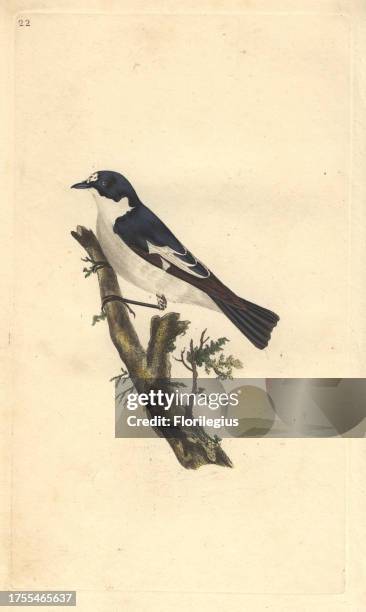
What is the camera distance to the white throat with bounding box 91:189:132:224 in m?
0.90

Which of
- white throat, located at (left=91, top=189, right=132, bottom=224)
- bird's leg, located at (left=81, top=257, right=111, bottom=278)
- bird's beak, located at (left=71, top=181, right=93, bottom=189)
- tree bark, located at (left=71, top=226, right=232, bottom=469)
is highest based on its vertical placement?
bird's beak, located at (left=71, top=181, right=93, bottom=189)

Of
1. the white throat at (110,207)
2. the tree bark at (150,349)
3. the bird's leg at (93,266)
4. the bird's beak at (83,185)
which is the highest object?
the bird's beak at (83,185)

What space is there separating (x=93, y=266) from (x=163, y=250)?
102mm

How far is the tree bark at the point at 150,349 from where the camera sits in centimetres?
90

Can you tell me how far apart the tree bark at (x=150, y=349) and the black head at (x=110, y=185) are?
59mm

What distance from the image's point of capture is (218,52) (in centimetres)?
89

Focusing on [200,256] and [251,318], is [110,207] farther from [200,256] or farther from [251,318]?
[251,318]

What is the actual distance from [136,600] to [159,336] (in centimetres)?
38

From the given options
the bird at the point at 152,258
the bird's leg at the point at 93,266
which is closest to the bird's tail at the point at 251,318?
the bird at the point at 152,258

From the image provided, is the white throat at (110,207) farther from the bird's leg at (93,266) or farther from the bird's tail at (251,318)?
the bird's tail at (251,318)

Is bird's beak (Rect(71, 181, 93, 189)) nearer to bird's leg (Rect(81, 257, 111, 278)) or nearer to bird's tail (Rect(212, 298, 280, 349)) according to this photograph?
bird's leg (Rect(81, 257, 111, 278))

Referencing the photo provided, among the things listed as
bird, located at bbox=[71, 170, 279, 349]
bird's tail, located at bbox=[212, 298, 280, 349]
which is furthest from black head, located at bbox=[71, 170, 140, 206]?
bird's tail, located at bbox=[212, 298, 280, 349]

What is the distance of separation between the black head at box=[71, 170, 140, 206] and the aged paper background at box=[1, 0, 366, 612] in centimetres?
1

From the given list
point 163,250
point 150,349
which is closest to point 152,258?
point 163,250
